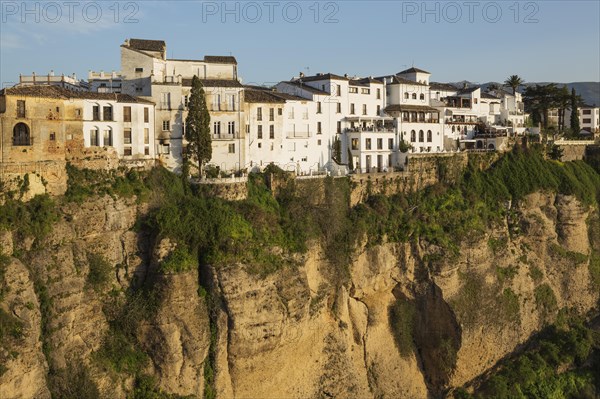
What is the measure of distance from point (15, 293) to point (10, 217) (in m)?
3.50

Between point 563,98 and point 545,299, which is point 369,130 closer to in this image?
point 545,299

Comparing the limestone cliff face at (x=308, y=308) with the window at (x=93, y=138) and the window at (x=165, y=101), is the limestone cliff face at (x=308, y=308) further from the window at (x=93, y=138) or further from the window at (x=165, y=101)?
the window at (x=165, y=101)

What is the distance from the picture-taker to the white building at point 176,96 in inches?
1560

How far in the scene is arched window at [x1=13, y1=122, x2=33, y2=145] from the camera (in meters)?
32.0

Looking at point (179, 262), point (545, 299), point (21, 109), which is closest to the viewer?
point (21, 109)

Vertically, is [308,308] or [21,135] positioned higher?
[21,135]

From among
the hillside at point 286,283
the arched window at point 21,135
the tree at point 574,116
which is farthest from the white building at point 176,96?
the tree at point 574,116

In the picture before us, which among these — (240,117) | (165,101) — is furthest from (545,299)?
(165,101)

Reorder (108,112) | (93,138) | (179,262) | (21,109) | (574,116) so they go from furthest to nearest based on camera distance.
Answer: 1. (574,116)
2. (108,112)
3. (93,138)
4. (179,262)
5. (21,109)

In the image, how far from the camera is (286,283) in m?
36.3

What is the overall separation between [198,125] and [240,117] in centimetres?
401

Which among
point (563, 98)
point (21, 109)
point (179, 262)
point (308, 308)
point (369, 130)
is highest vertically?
point (563, 98)

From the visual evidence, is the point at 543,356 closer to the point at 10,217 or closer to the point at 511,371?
the point at 511,371

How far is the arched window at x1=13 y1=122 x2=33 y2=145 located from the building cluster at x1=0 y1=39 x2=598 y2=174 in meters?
0.05
